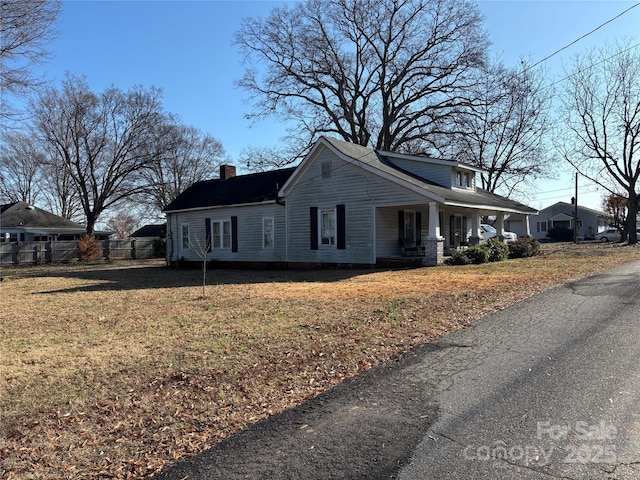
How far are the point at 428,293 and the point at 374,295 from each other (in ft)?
3.97

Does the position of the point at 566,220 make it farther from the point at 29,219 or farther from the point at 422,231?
the point at 29,219

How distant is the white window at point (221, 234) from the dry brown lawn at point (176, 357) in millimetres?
12132

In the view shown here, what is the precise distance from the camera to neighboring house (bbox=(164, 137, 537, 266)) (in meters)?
17.9

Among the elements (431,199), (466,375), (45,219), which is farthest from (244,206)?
(45,219)

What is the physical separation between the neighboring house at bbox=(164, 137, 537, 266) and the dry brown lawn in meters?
6.67

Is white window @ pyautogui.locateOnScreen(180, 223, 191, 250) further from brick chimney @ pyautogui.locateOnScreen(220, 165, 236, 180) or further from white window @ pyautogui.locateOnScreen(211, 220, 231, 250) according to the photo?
brick chimney @ pyautogui.locateOnScreen(220, 165, 236, 180)

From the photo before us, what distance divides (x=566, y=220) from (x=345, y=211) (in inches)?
2088

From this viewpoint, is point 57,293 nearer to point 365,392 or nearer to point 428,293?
point 428,293

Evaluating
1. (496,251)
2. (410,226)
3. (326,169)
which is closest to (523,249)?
(496,251)

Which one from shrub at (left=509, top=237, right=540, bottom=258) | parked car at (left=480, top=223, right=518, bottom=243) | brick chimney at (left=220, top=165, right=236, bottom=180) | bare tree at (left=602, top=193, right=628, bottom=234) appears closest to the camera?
shrub at (left=509, top=237, right=540, bottom=258)

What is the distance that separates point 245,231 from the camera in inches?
898

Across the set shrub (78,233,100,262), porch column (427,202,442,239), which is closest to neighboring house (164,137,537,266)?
porch column (427,202,442,239)

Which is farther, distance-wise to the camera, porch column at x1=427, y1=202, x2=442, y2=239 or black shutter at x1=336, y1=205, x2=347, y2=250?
black shutter at x1=336, y1=205, x2=347, y2=250

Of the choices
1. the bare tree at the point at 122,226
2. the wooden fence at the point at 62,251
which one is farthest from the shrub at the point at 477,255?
the bare tree at the point at 122,226
